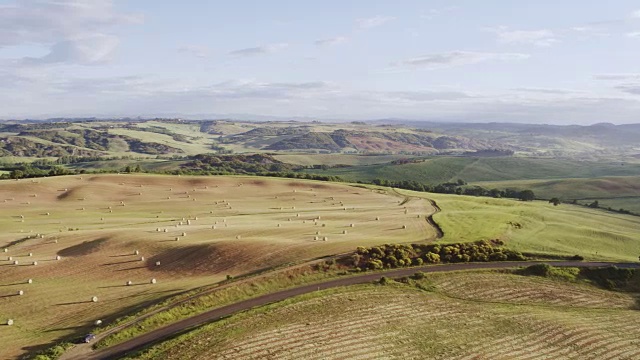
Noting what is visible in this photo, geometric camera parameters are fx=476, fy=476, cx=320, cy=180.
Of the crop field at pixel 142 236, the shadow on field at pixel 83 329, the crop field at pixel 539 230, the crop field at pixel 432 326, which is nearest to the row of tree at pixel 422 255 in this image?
the crop field at pixel 142 236

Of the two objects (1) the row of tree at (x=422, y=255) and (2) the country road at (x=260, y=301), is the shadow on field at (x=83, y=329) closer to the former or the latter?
(2) the country road at (x=260, y=301)

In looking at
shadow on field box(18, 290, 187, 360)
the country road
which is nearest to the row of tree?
the country road

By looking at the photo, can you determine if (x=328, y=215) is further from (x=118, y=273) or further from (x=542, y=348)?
(x=542, y=348)

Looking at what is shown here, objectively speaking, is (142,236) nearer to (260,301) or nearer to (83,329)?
(83,329)

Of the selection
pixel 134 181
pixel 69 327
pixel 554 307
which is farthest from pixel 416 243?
pixel 134 181

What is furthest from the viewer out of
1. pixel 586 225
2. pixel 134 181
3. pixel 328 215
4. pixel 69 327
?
pixel 134 181

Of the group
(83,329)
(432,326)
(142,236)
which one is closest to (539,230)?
(432,326)
